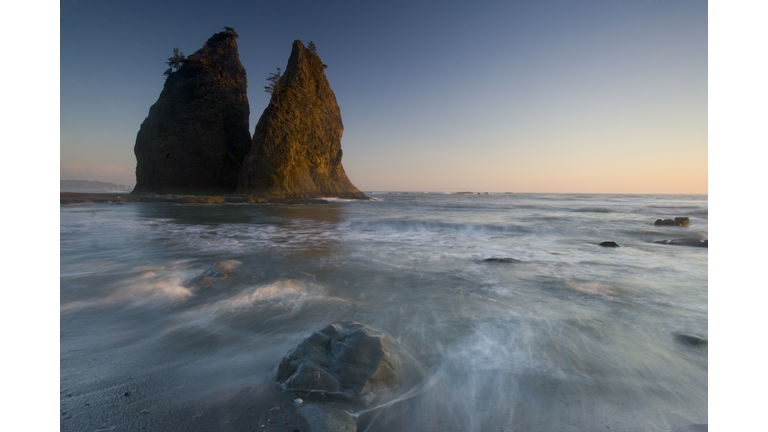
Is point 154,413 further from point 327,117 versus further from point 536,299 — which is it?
point 327,117

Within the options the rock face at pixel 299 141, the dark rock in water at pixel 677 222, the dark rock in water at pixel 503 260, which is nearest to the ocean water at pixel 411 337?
the dark rock in water at pixel 503 260

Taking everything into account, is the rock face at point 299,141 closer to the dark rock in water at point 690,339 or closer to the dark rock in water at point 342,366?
the dark rock in water at point 342,366

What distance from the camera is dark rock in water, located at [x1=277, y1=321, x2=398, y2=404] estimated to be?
1685mm

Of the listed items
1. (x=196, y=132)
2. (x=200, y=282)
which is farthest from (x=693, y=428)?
(x=196, y=132)

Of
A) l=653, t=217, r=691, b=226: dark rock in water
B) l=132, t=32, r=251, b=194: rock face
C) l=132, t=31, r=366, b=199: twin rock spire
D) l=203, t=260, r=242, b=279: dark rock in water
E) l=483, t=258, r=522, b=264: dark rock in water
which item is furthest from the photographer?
l=132, t=32, r=251, b=194: rock face

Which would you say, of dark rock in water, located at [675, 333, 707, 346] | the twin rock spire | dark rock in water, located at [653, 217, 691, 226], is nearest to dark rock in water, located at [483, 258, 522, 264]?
dark rock in water, located at [675, 333, 707, 346]

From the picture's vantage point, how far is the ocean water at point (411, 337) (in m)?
1.62

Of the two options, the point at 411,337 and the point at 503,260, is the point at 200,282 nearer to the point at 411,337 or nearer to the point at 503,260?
the point at 411,337

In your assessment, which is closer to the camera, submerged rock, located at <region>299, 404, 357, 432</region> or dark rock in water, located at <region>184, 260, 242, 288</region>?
submerged rock, located at <region>299, 404, 357, 432</region>

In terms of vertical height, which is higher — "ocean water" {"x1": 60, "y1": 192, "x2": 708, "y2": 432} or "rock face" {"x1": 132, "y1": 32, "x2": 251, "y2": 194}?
"rock face" {"x1": 132, "y1": 32, "x2": 251, "y2": 194}

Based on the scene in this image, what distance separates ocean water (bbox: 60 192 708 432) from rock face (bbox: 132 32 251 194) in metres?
28.9

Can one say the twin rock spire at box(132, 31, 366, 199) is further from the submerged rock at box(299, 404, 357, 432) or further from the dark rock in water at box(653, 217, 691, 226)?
the submerged rock at box(299, 404, 357, 432)

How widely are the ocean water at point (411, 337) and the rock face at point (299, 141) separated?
23726 millimetres
